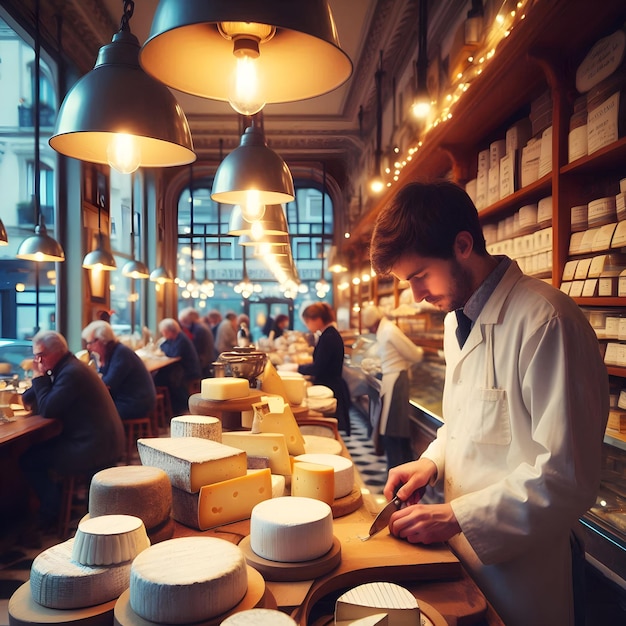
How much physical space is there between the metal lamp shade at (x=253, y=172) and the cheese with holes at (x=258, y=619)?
1.83 m

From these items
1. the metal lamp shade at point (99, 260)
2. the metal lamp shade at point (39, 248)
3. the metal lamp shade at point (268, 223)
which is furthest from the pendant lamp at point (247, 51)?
the metal lamp shade at point (99, 260)

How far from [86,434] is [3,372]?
1809 mm

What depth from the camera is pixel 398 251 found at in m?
1.63

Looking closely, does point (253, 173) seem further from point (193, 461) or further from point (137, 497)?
point (137, 497)

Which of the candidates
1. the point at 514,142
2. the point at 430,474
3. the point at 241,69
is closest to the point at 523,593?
the point at 430,474

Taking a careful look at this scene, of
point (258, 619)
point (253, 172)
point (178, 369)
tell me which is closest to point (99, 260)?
point (178, 369)

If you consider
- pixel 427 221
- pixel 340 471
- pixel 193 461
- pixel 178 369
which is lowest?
pixel 178 369

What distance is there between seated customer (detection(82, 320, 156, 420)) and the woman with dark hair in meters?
1.76

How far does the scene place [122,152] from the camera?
1645 millimetres

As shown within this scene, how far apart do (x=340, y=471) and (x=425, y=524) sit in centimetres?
45

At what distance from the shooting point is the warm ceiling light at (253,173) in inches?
94.3

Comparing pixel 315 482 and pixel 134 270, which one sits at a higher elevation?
pixel 134 270

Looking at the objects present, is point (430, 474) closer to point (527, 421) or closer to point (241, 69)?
point (527, 421)

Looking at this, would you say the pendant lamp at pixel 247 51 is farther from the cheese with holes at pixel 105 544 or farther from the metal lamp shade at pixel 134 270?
the metal lamp shade at pixel 134 270
